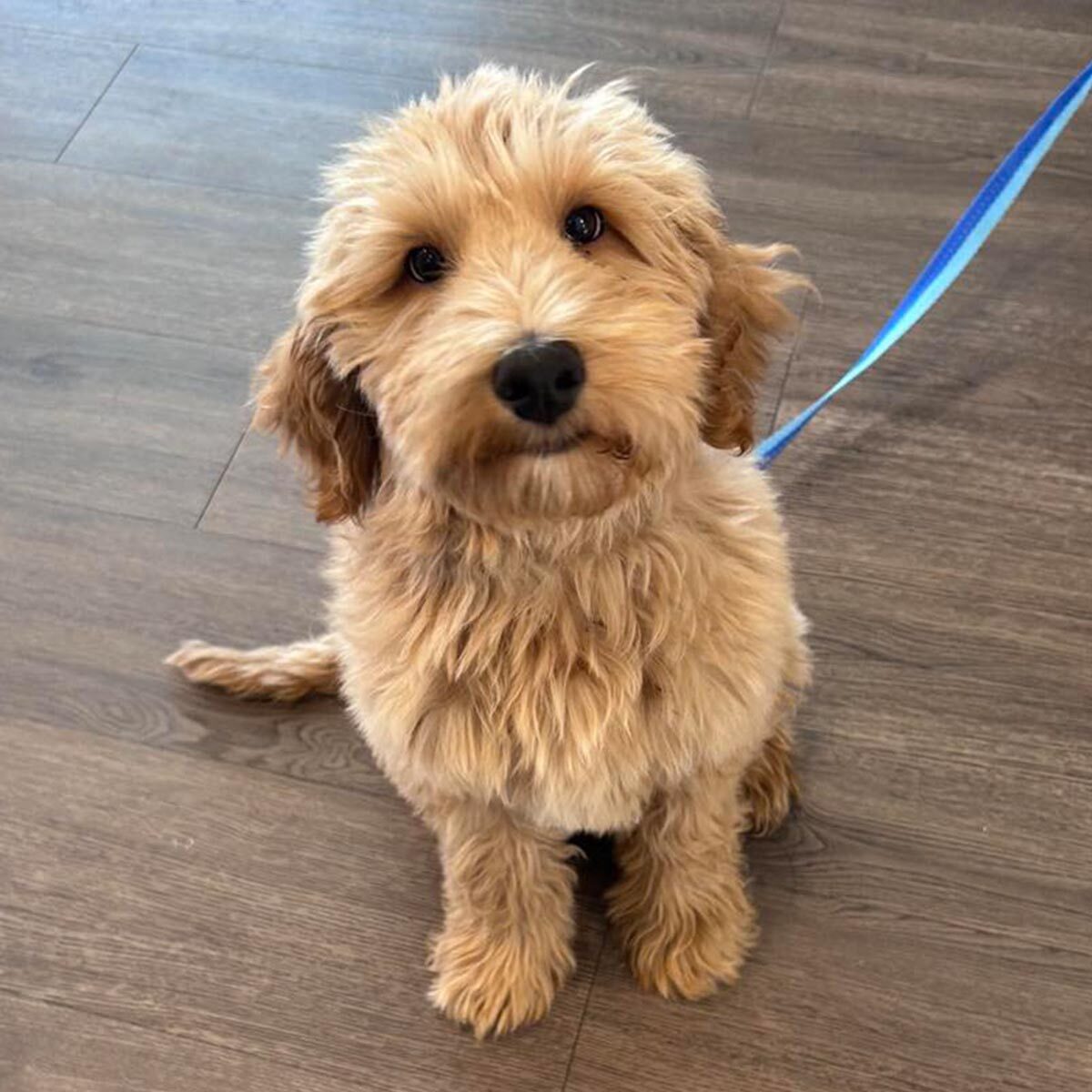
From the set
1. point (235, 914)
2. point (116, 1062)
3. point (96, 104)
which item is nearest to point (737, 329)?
point (235, 914)

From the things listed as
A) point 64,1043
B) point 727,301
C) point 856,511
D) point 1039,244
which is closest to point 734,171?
point 1039,244

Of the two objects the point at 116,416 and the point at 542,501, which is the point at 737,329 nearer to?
the point at 542,501

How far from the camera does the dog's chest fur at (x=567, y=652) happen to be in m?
1.11

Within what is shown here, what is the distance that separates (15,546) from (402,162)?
3.35 feet

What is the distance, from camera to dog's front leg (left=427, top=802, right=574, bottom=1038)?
133 centimetres

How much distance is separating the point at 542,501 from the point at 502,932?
1.98 ft

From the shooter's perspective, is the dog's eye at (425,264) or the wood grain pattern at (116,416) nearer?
the dog's eye at (425,264)

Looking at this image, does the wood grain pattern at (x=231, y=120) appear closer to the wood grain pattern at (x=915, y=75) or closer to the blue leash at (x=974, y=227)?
the wood grain pattern at (x=915, y=75)

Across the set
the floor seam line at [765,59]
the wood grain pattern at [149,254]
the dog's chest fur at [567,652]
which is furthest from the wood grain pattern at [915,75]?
the dog's chest fur at [567,652]

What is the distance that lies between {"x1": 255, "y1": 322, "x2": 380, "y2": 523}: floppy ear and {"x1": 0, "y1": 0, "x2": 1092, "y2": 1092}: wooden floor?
0.55m

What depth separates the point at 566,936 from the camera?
1412 millimetres

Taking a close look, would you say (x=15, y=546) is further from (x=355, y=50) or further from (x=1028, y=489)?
(x=1028, y=489)

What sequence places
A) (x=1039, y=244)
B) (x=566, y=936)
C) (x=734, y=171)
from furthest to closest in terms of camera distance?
(x=734, y=171)
(x=1039, y=244)
(x=566, y=936)

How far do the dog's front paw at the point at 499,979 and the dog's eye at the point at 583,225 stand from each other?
725 millimetres
